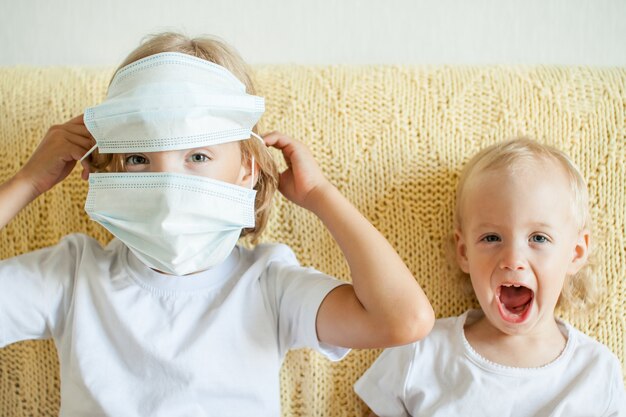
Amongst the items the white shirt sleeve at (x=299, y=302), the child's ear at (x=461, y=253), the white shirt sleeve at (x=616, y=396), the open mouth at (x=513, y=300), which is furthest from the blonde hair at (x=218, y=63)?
the white shirt sleeve at (x=616, y=396)

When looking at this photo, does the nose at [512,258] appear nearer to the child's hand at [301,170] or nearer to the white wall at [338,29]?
the child's hand at [301,170]

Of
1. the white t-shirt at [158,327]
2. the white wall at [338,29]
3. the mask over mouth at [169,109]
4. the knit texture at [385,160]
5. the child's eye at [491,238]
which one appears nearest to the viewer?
the mask over mouth at [169,109]

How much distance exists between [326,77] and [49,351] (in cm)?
90

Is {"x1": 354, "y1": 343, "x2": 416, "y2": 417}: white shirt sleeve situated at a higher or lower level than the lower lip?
lower

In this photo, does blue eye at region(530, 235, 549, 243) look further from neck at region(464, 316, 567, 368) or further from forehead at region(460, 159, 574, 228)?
neck at region(464, 316, 567, 368)

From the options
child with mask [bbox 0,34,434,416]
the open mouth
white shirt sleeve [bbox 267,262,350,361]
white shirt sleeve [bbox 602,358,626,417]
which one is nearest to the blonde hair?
child with mask [bbox 0,34,434,416]

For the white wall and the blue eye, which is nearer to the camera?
the blue eye

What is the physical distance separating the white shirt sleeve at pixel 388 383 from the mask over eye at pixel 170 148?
1.51ft

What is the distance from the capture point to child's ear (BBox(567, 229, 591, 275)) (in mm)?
1279

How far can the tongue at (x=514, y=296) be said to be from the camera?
126 cm

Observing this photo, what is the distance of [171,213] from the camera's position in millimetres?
1027

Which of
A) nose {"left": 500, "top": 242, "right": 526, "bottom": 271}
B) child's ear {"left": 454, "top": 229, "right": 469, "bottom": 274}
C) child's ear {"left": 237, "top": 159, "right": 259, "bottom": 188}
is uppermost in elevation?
child's ear {"left": 237, "top": 159, "right": 259, "bottom": 188}

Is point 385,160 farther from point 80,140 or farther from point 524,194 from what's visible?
point 80,140

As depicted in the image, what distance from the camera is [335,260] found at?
1.39 metres
